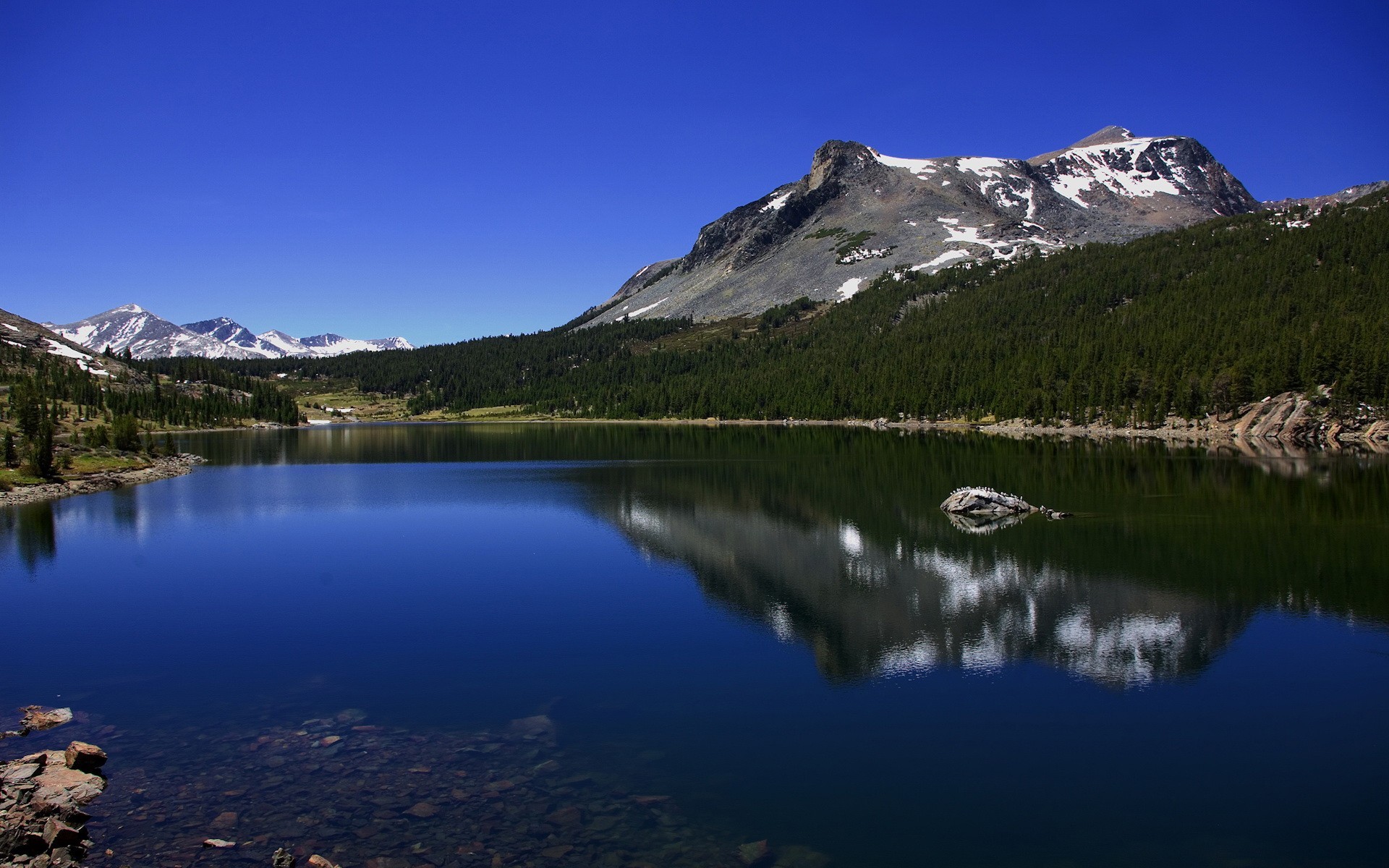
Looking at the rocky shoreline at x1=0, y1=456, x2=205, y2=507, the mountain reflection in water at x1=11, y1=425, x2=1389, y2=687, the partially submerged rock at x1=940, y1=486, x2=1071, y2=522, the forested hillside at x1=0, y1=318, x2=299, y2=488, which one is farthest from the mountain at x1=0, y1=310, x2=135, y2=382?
the partially submerged rock at x1=940, y1=486, x2=1071, y2=522

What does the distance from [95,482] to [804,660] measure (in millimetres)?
63068

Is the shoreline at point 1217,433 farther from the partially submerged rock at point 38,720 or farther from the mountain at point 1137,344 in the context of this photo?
the partially submerged rock at point 38,720

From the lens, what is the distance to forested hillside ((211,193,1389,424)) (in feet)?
319

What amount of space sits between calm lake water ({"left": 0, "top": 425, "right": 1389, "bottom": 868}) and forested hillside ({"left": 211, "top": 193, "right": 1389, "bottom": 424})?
2242 inches

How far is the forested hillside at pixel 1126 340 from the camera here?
97.4 meters

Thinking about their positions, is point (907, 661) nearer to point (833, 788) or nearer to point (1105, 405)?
point (833, 788)

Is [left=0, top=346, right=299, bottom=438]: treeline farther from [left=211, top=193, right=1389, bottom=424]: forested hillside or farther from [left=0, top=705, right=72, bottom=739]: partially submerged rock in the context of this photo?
[left=0, top=705, right=72, bottom=739]: partially submerged rock

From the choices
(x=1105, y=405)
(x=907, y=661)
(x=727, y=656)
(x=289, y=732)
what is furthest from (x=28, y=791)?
(x=1105, y=405)

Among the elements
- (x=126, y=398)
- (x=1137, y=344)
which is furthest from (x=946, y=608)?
(x=126, y=398)

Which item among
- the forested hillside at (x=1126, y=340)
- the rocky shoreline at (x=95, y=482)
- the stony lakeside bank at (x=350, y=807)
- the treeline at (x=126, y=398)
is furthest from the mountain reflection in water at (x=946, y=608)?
the treeline at (x=126, y=398)

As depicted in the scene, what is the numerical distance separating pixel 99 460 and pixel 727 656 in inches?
2789

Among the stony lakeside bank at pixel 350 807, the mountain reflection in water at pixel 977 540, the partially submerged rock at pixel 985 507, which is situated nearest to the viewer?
the stony lakeside bank at pixel 350 807

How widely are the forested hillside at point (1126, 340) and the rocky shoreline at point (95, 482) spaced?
109m

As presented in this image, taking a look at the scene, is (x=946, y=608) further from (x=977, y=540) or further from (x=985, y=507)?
(x=985, y=507)
